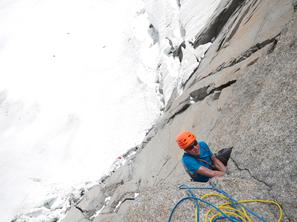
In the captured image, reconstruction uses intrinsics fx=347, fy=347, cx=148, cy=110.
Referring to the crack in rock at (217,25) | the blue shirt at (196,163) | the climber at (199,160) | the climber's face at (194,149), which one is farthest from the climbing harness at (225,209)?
the crack in rock at (217,25)

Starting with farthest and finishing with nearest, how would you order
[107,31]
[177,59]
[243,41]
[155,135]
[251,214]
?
[107,31]
[177,59]
[155,135]
[243,41]
[251,214]

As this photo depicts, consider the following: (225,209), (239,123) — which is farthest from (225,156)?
(225,209)

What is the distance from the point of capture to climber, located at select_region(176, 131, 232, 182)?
Result: 20.2 ft

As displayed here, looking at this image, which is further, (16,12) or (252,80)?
(16,12)

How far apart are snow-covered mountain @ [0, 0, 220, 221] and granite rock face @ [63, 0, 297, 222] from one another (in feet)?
10.5

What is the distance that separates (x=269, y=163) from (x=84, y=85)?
2202 cm

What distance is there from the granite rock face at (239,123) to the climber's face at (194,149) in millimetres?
559

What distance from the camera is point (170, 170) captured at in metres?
10.5

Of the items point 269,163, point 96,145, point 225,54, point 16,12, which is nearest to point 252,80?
point 269,163

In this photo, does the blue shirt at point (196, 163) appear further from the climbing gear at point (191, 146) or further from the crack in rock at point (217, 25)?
the crack in rock at point (217, 25)

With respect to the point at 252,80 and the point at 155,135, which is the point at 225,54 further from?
the point at 155,135

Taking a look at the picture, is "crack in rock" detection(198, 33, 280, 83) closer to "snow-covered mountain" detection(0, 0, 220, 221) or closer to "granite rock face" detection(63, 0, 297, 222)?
"granite rock face" detection(63, 0, 297, 222)

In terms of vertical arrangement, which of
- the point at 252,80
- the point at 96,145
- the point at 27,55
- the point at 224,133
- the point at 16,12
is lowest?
→ the point at 96,145

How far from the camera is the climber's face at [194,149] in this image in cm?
623
